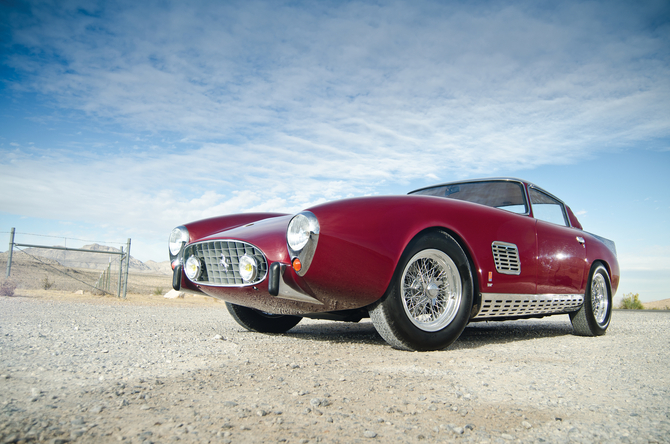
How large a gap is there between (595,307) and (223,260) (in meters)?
4.06

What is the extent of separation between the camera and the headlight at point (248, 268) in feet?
8.69

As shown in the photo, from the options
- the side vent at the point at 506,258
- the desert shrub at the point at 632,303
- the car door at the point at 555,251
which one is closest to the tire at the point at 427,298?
the side vent at the point at 506,258

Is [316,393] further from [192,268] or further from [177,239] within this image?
[177,239]

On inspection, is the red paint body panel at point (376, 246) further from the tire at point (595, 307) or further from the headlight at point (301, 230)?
the tire at point (595, 307)

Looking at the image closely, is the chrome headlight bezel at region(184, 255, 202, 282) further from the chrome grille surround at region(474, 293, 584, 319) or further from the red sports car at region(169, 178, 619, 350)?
the chrome grille surround at region(474, 293, 584, 319)

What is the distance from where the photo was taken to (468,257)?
3.02 meters

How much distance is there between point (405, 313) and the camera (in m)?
2.58

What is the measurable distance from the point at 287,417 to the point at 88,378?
1.03 meters

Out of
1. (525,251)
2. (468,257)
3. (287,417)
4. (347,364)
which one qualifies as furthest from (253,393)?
(525,251)

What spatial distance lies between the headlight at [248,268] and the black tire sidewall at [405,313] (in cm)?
86

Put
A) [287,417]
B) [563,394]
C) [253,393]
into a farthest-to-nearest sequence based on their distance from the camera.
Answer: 1. [563,394]
2. [253,393]
3. [287,417]

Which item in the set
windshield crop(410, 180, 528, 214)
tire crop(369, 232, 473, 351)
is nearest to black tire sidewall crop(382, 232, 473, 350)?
tire crop(369, 232, 473, 351)

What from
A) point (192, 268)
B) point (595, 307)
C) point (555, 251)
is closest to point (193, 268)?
point (192, 268)

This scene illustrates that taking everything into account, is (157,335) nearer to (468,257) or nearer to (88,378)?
(88,378)
